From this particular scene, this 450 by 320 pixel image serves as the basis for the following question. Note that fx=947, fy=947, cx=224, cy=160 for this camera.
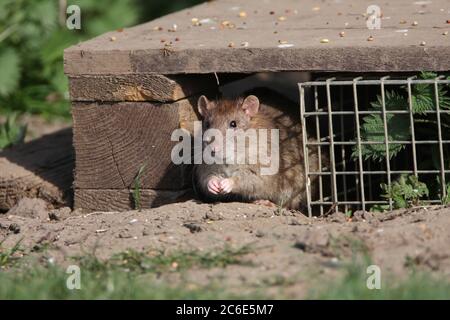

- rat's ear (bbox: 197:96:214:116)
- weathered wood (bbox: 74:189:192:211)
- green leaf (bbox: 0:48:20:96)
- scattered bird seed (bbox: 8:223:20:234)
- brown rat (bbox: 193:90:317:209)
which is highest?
green leaf (bbox: 0:48:20:96)

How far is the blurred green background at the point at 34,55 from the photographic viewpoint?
33.8 feet

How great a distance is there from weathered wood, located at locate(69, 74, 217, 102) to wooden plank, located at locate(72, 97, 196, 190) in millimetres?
56

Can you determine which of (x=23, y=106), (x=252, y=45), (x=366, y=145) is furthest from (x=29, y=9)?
(x=366, y=145)

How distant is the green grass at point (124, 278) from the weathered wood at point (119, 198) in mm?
1436

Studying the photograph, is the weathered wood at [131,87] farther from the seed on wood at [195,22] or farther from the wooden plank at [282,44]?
the seed on wood at [195,22]

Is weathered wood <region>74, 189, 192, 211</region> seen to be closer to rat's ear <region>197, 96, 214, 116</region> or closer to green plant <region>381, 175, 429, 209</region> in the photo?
rat's ear <region>197, 96, 214, 116</region>

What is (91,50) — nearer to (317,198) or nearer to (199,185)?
(199,185)

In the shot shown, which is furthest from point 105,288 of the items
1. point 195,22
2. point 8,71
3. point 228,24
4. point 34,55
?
point 34,55

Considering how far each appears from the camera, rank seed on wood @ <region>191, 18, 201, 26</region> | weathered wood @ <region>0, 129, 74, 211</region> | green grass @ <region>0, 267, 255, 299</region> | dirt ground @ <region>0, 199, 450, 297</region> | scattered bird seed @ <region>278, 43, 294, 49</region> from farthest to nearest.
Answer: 1. seed on wood @ <region>191, 18, 201, 26</region>
2. weathered wood @ <region>0, 129, 74, 211</region>
3. scattered bird seed @ <region>278, 43, 294, 49</region>
4. dirt ground @ <region>0, 199, 450, 297</region>
5. green grass @ <region>0, 267, 255, 299</region>

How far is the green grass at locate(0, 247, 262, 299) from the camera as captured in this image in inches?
186

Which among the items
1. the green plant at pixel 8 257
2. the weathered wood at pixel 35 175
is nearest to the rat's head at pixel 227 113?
the weathered wood at pixel 35 175

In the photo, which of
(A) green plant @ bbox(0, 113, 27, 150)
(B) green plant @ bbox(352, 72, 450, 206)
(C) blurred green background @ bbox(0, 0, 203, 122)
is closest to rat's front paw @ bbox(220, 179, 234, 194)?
(B) green plant @ bbox(352, 72, 450, 206)

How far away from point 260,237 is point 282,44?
1591 millimetres

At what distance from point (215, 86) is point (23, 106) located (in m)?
3.74
